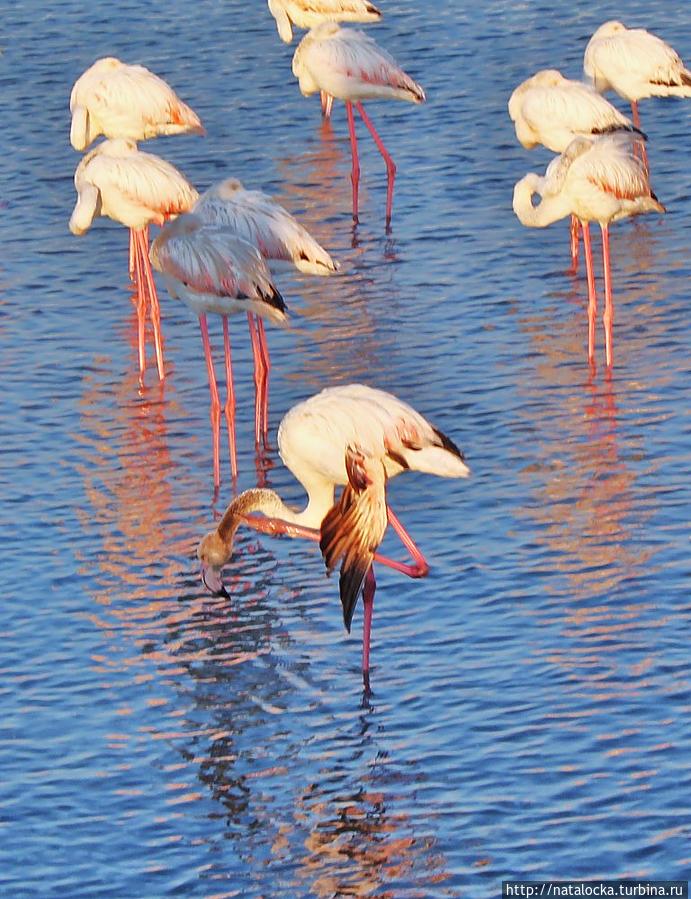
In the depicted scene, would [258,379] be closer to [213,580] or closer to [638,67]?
[213,580]

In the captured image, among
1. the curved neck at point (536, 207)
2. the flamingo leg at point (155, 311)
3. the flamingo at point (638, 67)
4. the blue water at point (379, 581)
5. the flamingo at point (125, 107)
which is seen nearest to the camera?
the blue water at point (379, 581)

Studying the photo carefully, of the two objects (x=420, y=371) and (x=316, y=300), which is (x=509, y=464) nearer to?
(x=420, y=371)

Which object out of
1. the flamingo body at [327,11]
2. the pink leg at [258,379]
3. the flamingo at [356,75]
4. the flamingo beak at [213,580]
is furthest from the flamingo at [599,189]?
the flamingo body at [327,11]

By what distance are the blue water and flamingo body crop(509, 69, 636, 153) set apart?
74 cm

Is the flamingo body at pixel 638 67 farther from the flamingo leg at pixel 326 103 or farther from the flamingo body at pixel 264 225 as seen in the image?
the flamingo body at pixel 264 225

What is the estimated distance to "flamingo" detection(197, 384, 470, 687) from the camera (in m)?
7.66

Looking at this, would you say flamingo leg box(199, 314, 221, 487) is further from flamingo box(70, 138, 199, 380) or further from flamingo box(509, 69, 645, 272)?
flamingo box(509, 69, 645, 272)

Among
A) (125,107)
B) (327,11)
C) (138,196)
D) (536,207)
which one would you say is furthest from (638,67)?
(138,196)

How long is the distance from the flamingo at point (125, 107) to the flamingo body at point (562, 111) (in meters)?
2.04

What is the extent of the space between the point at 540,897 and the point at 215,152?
32.6 feet

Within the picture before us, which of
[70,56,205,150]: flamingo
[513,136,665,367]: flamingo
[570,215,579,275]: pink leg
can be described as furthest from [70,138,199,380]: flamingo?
[570,215,579,275]: pink leg

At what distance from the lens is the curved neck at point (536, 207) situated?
1135 cm

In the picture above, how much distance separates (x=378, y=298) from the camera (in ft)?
40.9

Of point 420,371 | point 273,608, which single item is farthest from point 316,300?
point 273,608
